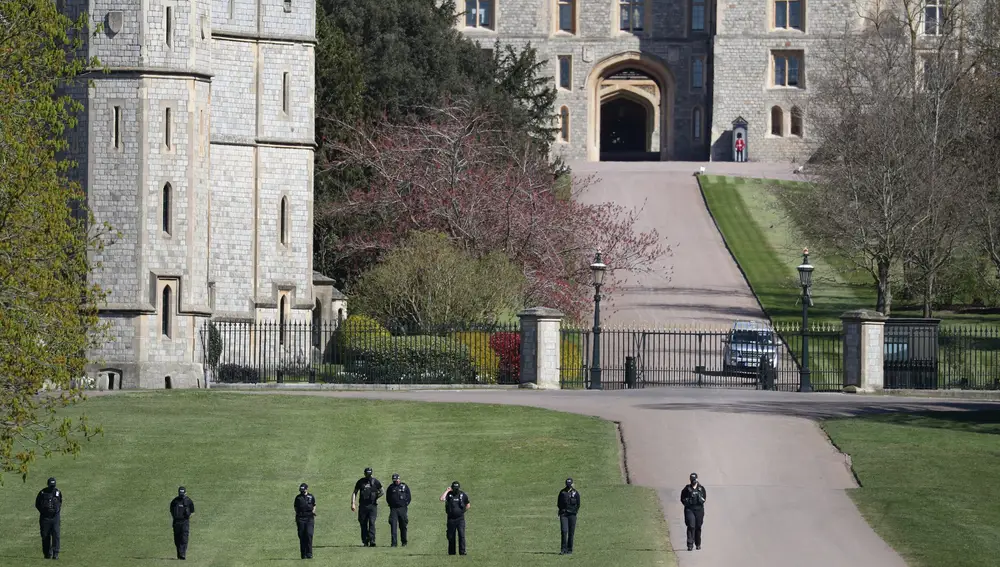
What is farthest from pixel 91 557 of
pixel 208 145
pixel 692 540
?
pixel 208 145

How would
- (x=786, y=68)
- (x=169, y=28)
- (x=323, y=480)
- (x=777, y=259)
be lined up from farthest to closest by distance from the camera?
(x=786, y=68)
(x=777, y=259)
(x=169, y=28)
(x=323, y=480)

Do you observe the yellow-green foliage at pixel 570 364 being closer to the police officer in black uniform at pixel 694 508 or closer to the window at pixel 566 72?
the police officer in black uniform at pixel 694 508

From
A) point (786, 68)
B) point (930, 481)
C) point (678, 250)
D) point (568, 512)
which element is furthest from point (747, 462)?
point (786, 68)

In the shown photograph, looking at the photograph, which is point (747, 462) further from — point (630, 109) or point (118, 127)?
point (630, 109)

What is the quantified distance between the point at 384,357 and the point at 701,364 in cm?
841

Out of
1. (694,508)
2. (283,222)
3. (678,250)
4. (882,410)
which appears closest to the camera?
(694,508)

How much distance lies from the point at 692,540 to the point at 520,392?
56.7 ft

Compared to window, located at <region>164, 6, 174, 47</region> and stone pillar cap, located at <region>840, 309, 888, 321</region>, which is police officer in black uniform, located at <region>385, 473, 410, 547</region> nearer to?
stone pillar cap, located at <region>840, 309, 888, 321</region>

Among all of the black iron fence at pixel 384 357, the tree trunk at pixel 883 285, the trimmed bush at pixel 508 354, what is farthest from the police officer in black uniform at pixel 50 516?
the tree trunk at pixel 883 285

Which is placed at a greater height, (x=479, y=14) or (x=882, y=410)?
(x=479, y=14)

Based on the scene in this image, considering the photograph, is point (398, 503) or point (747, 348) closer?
point (398, 503)

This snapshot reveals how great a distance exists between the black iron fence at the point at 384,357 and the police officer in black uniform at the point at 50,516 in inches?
766

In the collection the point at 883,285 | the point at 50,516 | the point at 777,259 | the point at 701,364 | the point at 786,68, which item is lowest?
the point at 50,516

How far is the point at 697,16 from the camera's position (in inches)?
3984
